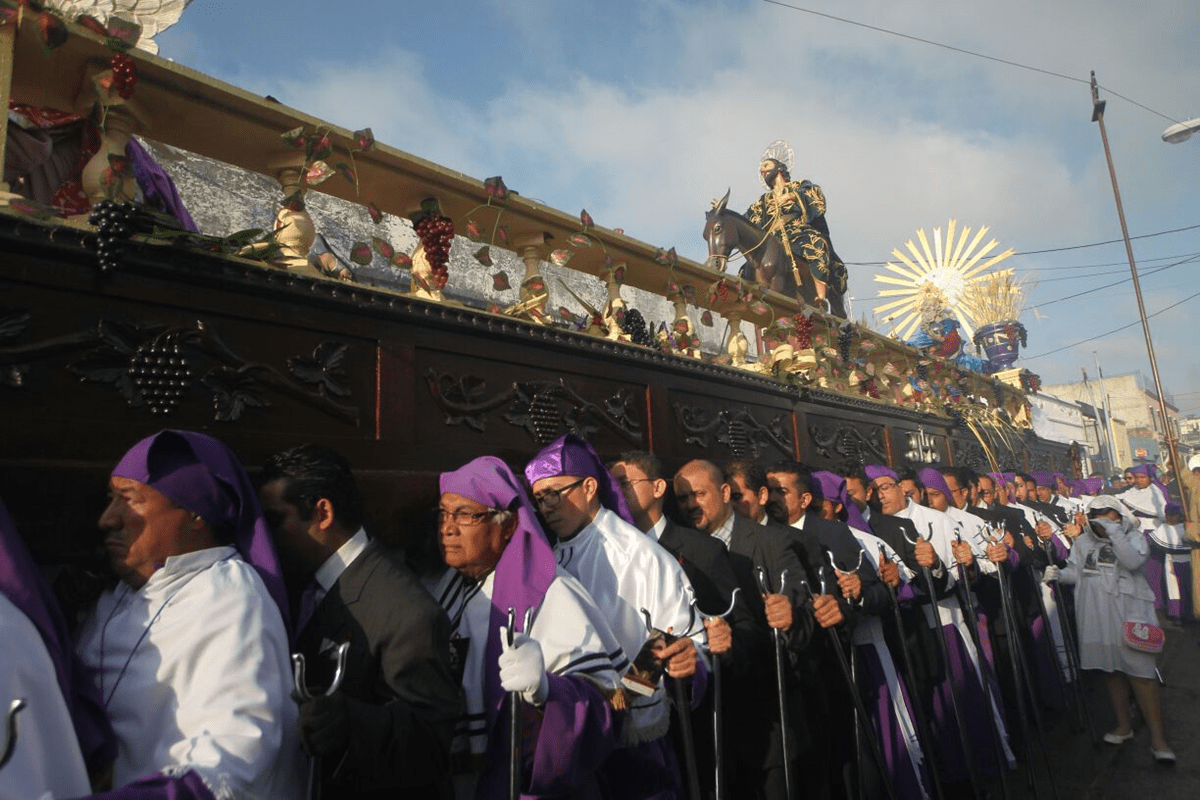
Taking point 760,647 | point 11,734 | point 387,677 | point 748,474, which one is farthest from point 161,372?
point 748,474

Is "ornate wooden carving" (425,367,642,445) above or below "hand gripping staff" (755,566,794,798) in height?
above

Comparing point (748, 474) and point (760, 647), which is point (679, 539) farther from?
point (748, 474)

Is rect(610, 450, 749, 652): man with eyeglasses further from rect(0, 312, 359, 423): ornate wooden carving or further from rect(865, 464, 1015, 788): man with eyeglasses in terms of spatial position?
rect(865, 464, 1015, 788): man with eyeglasses

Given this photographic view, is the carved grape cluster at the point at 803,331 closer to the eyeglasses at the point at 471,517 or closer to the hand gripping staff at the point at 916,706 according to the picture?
the hand gripping staff at the point at 916,706

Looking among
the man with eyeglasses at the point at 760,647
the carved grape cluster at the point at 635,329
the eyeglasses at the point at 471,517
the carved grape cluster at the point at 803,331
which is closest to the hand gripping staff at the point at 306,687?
the eyeglasses at the point at 471,517

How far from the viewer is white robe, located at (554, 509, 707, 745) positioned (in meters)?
2.85

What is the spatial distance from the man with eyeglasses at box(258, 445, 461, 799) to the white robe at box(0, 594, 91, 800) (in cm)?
44

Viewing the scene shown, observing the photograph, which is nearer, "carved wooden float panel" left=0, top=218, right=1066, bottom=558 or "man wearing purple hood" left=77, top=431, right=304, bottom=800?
"man wearing purple hood" left=77, top=431, right=304, bottom=800

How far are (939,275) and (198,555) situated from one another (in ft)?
39.3

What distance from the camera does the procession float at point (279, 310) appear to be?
225 centimetres

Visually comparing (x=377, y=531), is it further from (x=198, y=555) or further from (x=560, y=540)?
(x=198, y=555)

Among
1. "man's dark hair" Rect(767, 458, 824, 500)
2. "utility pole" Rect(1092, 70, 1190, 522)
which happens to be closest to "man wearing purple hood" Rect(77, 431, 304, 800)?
"man's dark hair" Rect(767, 458, 824, 500)

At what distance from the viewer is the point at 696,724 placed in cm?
345

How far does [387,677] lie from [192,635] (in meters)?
0.53
